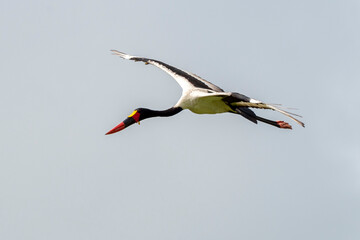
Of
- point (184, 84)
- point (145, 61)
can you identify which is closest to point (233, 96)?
point (184, 84)

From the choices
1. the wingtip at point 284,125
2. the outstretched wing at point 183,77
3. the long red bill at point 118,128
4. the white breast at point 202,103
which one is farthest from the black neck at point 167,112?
the wingtip at point 284,125

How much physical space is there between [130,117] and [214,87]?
10.3 ft

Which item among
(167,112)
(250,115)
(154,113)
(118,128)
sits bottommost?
(118,128)

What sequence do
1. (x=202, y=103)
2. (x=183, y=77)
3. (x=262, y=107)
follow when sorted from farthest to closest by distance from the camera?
(x=183, y=77) → (x=202, y=103) → (x=262, y=107)

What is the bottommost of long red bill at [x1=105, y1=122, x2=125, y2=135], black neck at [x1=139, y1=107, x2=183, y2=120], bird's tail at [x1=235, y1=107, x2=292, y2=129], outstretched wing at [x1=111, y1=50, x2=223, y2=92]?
long red bill at [x1=105, y1=122, x2=125, y2=135]

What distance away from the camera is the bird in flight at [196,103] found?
1055 inches

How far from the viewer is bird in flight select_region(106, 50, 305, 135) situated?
1055 inches

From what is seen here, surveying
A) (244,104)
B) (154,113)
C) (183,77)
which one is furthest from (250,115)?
(154,113)

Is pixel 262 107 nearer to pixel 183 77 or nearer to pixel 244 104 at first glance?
pixel 244 104

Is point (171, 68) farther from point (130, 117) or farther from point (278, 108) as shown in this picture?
point (278, 108)

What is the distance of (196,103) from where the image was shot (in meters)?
27.5

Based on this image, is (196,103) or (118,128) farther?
(118,128)

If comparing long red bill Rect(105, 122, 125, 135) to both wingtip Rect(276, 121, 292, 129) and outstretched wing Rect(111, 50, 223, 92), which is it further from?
wingtip Rect(276, 121, 292, 129)

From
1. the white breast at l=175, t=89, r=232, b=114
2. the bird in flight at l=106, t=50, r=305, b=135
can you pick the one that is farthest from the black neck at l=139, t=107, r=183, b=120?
the white breast at l=175, t=89, r=232, b=114
